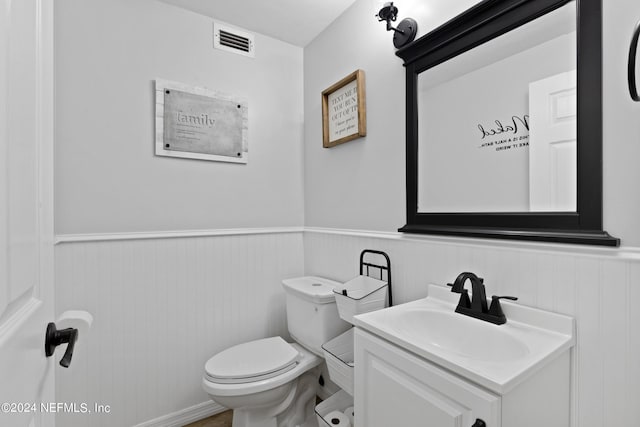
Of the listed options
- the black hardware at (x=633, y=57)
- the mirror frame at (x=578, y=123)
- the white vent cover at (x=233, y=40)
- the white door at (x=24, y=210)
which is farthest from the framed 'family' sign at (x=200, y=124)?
the black hardware at (x=633, y=57)

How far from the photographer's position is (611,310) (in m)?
0.84

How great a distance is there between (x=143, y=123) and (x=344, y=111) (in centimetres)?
117

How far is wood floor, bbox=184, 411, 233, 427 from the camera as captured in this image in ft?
5.82

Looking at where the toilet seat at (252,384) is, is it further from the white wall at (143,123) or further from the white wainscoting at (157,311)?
the white wall at (143,123)

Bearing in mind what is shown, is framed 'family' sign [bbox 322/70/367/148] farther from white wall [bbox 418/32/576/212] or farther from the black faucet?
the black faucet

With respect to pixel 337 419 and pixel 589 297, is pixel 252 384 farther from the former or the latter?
pixel 589 297

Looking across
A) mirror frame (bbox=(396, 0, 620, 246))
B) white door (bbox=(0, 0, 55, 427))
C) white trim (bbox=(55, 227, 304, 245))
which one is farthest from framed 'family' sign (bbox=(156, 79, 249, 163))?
white door (bbox=(0, 0, 55, 427))

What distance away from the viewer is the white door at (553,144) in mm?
939

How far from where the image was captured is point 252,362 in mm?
1557

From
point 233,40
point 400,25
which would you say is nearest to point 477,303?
point 400,25

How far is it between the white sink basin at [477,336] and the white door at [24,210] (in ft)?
2.71

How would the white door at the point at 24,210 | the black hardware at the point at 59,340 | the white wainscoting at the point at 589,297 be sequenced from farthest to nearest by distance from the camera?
the white wainscoting at the point at 589,297, the black hardware at the point at 59,340, the white door at the point at 24,210

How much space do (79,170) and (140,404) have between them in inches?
51.2

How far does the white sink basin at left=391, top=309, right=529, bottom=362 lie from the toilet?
54 centimetres
